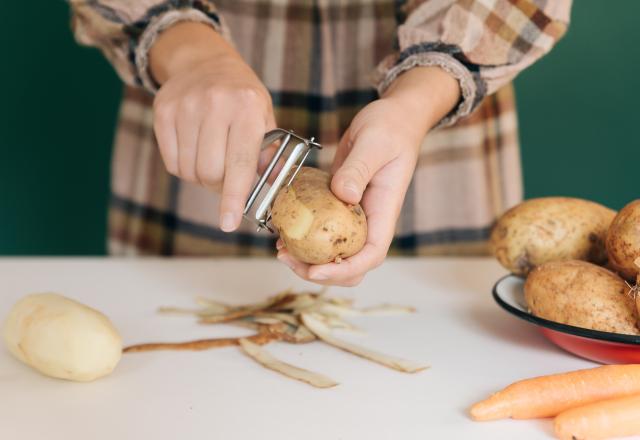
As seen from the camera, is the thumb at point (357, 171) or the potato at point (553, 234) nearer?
the thumb at point (357, 171)

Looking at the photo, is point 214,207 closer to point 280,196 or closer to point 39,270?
point 39,270

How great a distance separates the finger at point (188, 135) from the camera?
3.32 ft

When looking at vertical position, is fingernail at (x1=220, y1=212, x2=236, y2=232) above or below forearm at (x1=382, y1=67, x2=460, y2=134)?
below

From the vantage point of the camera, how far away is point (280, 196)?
3.22 ft

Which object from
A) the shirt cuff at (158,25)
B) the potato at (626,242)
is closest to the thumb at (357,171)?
the potato at (626,242)

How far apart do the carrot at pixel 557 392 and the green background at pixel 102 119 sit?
169cm

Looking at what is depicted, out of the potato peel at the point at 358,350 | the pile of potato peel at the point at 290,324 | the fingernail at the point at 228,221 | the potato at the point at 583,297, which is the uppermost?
the fingernail at the point at 228,221

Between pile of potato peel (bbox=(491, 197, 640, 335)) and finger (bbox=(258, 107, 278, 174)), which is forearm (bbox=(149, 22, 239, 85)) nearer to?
finger (bbox=(258, 107, 278, 174))

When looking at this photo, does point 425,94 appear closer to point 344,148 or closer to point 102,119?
point 344,148

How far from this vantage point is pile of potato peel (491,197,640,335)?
93cm

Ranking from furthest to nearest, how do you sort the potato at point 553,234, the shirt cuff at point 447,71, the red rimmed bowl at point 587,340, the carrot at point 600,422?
the shirt cuff at point 447,71 < the potato at point 553,234 < the red rimmed bowl at point 587,340 < the carrot at point 600,422

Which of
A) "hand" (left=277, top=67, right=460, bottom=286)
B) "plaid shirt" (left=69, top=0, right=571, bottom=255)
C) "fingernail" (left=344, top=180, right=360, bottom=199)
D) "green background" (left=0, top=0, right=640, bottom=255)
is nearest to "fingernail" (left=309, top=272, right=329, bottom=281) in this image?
"hand" (left=277, top=67, right=460, bottom=286)

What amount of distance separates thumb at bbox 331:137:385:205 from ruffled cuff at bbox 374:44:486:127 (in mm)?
324

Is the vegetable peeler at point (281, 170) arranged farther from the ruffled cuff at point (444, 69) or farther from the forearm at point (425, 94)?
the ruffled cuff at point (444, 69)
